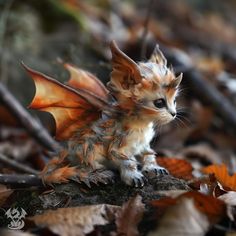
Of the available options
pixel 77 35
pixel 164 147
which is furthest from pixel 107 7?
pixel 164 147

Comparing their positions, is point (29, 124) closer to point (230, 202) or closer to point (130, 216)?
point (130, 216)

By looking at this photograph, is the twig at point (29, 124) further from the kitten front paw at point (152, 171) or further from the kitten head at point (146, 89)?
the kitten head at point (146, 89)

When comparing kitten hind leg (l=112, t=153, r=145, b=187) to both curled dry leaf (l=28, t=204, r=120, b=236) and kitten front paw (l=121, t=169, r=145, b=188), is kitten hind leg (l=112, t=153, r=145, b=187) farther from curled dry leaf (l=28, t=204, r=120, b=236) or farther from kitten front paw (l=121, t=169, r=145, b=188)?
curled dry leaf (l=28, t=204, r=120, b=236)

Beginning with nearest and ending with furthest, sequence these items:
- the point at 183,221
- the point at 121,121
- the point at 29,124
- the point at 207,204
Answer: the point at 183,221 → the point at 207,204 → the point at 121,121 → the point at 29,124

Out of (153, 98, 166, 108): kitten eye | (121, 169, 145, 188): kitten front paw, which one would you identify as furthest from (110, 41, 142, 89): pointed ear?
(121, 169, 145, 188): kitten front paw

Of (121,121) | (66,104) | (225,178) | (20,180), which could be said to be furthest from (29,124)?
(225,178)

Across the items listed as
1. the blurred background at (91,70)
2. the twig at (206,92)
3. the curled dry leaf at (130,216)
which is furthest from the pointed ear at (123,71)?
the twig at (206,92)

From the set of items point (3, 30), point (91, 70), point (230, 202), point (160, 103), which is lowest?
point (91, 70)
